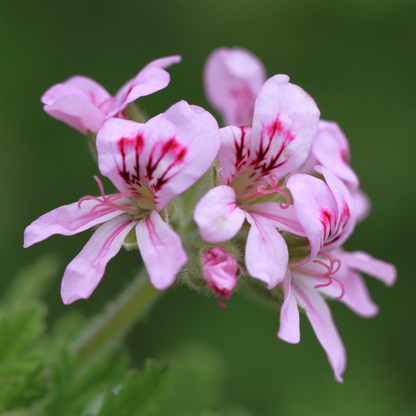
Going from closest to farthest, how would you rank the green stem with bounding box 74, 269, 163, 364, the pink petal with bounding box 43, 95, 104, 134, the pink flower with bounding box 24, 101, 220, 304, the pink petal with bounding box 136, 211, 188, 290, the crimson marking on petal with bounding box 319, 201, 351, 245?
the pink petal with bounding box 136, 211, 188, 290, the pink flower with bounding box 24, 101, 220, 304, the crimson marking on petal with bounding box 319, 201, 351, 245, the pink petal with bounding box 43, 95, 104, 134, the green stem with bounding box 74, 269, 163, 364

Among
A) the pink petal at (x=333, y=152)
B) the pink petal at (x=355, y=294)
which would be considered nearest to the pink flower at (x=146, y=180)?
the pink petal at (x=333, y=152)

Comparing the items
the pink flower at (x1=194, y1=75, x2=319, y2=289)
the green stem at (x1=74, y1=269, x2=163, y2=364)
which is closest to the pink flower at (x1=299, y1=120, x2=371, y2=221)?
the pink flower at (x1=194, y1=75, x2=319, y2=289)

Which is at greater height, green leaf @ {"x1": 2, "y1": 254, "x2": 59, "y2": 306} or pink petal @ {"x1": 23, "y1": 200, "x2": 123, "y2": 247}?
pink petal @ {"x1": 23, "y1": 200, "x2": 123, "y2": 247}

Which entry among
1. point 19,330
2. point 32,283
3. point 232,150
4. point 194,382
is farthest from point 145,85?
point 194,382

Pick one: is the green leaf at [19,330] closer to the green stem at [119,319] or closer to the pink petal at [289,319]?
the green stem at [119,319]

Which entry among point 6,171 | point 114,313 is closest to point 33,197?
point 6,171

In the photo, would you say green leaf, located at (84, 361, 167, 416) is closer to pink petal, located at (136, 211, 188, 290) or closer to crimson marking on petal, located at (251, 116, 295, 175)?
pink petal, located at (136, 211, 188, 290)

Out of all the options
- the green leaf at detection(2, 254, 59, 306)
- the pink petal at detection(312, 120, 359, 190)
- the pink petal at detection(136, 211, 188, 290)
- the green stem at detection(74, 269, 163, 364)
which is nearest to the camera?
the pink petal at detection(136, 211, 188, 290)
